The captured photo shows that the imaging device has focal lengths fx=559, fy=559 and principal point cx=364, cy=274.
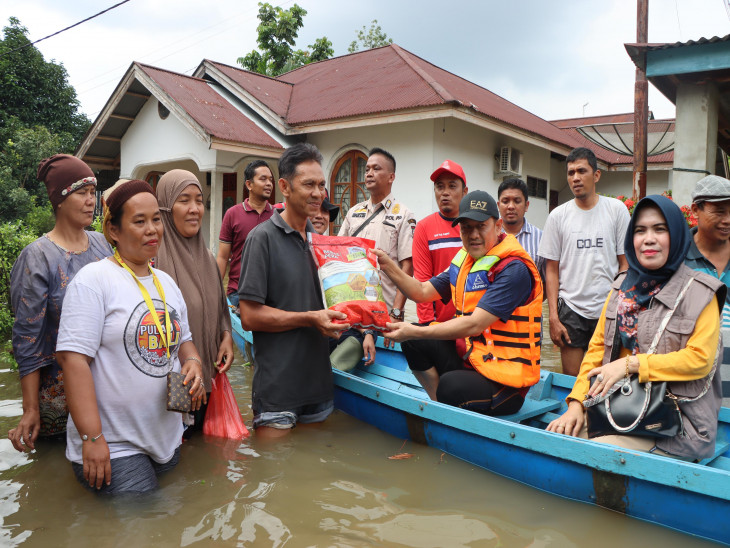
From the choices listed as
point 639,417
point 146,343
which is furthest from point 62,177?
point 639,417

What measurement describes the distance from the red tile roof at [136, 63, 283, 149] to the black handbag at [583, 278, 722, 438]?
9786mm

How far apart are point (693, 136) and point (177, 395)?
6.65 m

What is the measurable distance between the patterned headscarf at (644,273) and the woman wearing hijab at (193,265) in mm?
2309

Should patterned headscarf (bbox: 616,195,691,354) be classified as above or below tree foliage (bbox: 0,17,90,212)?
below

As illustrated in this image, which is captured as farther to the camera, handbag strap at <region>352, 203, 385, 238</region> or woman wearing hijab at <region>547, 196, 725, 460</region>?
handbag strap at <region>352, 203, 385, 238</region>

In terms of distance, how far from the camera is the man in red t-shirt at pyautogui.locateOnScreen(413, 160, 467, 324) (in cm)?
454

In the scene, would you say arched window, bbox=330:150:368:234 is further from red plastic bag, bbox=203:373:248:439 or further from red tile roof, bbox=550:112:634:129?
red tile roof, bbox=550:112:634:129

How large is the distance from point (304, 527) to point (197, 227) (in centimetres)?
185

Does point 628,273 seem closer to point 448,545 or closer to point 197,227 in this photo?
point 448,545

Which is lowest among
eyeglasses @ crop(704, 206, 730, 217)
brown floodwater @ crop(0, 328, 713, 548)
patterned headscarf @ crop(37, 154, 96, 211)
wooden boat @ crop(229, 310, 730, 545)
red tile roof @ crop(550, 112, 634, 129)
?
brown floodwater @ crop(0, 328, 713, 548)

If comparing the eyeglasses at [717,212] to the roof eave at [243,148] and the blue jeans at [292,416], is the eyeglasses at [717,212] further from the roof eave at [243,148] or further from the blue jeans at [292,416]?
the roof eave at [243,148]

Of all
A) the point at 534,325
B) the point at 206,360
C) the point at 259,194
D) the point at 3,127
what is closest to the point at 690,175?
the point at 534,325

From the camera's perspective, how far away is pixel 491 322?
10.8 feet

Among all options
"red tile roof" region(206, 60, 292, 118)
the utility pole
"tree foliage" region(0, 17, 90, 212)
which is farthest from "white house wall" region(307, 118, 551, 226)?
"tree foliage" region(0, 17, 90, 212)
